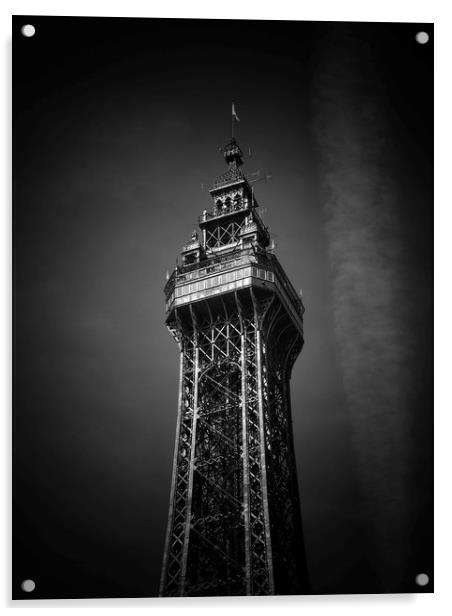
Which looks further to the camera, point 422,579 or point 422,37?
point 422,37

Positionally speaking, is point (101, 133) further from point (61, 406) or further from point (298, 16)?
point (61, 406)

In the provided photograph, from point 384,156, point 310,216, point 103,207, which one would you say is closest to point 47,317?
point 103,207

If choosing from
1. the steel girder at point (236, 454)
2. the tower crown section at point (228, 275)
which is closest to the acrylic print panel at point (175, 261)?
the steel girder at point (236, 454)

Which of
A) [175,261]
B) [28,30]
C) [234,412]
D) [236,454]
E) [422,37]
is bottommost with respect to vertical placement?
[236,454]

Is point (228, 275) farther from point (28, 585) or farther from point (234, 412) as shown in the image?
point (28, 585)

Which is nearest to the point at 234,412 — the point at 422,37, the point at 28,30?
the point at 422,37

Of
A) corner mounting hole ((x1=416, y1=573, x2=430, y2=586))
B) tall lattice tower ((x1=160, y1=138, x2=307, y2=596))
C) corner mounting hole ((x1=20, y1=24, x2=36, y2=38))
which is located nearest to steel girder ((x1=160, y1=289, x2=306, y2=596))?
tall lattice tower ((x1=160, y1=138, x2=307, y2=596))
